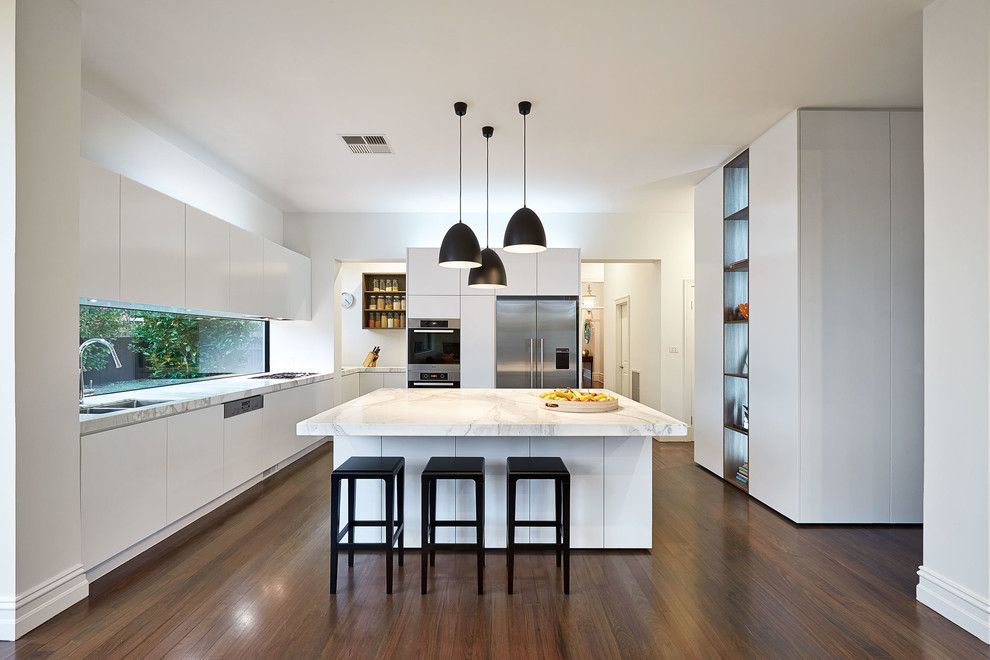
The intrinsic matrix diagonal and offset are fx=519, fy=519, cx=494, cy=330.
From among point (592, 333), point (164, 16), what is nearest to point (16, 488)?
point (164, 16)

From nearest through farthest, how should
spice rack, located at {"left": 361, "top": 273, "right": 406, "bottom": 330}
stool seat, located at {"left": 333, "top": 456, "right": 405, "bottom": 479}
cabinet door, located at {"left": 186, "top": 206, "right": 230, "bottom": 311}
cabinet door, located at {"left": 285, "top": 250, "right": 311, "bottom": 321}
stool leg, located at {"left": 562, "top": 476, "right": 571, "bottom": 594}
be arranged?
stool leg, located at {"left": 562, "top": 476, "right": 571, "bottom": 594} → stool seat, located at {"left": 333, "top": 456, "right": 405, "bottom": 479} → cabinet door, located at {"left": 186, "top": 206, "right": 230, "bottom": 311} → cabinet door, located at {"left": 285, "top": 250, "right": 311, "bottom": 321} → spice rack, located at {"left": 361, "top": 273, "right": 406, "bottom": 330}

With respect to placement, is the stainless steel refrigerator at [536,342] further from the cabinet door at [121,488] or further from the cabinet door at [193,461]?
the cabinet door at [121,488]

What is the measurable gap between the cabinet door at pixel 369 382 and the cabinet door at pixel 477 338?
1729 millimetres

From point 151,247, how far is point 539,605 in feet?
9.62

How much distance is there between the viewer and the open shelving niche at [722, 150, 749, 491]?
13.8 feet

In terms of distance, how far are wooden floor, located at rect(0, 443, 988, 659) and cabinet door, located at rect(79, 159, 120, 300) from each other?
1.49m

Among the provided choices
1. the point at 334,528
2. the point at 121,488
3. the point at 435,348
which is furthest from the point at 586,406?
the point at 435,348

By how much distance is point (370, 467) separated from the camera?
Answer: 2.56m

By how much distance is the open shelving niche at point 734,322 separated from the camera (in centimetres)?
422

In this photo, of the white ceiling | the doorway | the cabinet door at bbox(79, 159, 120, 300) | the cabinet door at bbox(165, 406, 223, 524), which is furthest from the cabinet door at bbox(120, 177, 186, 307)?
the doorway

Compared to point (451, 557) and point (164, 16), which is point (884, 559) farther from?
point (164, 16)

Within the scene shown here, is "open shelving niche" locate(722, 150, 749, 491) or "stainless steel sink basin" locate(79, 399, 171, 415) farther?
"open shelving niche" locate(722, 150, 749, 491)

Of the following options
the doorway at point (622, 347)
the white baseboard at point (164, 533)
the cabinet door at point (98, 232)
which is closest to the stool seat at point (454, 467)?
the white baseboard at point (164, 533)

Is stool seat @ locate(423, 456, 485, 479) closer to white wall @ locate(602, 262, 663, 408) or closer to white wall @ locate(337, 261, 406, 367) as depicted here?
white wall @ locate(602, 262, 663, 408)
